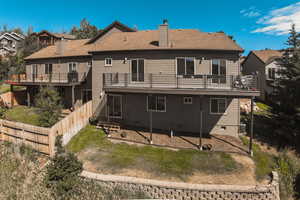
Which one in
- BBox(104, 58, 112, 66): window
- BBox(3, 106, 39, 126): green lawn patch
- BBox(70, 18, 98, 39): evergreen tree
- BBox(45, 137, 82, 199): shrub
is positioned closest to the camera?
BBox(45, 137, 82, 199): shrub

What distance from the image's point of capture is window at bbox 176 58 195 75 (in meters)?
14.7

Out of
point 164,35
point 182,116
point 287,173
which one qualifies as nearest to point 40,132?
point 182,116

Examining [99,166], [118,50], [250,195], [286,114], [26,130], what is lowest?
[250,195]

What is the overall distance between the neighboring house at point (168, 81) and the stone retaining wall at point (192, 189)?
4.75 meters

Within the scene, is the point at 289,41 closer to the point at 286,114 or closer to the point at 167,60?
the point at 286,114

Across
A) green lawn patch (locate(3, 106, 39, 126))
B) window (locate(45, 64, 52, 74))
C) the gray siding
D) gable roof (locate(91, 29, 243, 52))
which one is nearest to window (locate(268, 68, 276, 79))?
gable roof (locate(91, 29, 243, 52))

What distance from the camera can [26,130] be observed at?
12500 millimetres

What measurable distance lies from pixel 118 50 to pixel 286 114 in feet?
47.1

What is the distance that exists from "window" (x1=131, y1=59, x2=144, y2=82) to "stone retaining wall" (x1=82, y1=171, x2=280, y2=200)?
28.1 feet

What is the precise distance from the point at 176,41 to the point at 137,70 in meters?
4.34

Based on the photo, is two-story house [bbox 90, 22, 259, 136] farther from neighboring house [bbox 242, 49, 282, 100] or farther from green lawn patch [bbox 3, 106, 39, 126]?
neighboring house [bbox 242, 49, 282, 100]

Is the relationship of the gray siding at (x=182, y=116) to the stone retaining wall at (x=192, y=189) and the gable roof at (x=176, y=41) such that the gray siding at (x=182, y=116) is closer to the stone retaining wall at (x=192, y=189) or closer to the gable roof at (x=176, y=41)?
the gable roof at (x=176, y=41)

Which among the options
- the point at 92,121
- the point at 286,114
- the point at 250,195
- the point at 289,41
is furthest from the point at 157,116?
the point at 289,41

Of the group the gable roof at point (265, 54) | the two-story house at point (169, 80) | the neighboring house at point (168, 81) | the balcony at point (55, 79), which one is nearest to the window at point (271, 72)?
the gable roof at point (265, 54)
